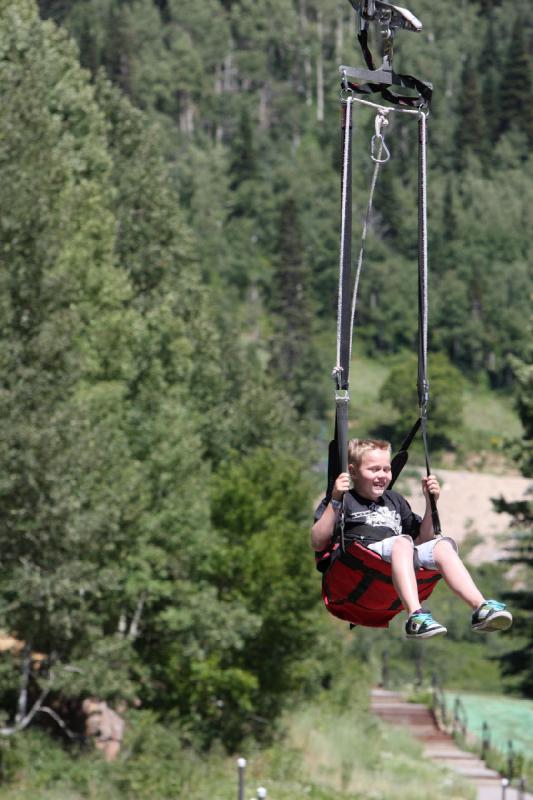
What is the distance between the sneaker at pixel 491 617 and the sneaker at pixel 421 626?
0.20 m

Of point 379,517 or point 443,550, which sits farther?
point 379,517

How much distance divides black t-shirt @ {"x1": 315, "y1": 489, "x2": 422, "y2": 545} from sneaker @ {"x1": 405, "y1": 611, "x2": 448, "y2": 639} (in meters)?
0.77

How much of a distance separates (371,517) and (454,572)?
67 cm

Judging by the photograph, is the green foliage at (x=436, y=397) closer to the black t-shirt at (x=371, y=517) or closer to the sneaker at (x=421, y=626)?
the black t-shirt at (x=371, y=517)

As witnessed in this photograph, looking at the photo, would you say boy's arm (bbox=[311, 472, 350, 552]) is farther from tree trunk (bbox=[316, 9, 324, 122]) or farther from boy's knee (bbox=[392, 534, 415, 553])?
tree trunk (bbox=[316, 9, 324, 122])

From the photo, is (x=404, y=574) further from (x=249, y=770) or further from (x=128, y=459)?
(x=249, y=770)

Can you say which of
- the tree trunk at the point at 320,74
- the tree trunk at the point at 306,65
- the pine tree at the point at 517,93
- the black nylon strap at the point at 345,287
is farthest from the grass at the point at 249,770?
the pine tree at the point at 517,93

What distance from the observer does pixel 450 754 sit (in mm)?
39562

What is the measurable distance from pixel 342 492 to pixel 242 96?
15672cm

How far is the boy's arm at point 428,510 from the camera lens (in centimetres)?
973

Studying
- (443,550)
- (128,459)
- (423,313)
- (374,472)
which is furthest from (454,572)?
(128,459)

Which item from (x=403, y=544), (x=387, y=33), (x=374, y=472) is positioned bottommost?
(x=403, y=544)

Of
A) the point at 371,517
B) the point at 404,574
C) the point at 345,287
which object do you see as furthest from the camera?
the point at 371,517

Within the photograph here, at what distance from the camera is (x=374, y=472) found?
9.95m
